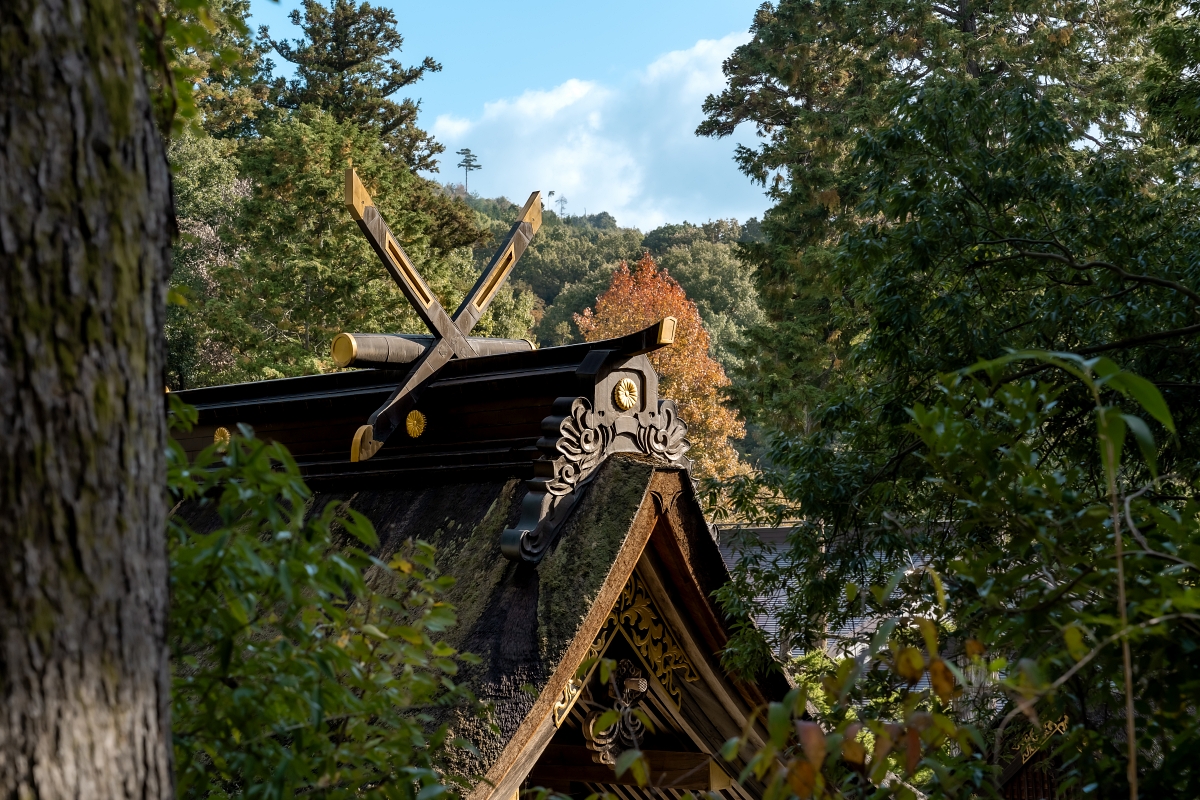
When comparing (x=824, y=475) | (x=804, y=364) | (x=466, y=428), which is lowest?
(x=824, y=475)

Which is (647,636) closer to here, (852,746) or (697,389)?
(852,746)

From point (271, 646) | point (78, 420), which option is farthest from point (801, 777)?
point (78, 420)

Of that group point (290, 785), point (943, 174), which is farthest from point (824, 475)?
point (290, 785)

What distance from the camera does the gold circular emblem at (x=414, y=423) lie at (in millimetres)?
4281

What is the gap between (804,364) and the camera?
13.9 meters

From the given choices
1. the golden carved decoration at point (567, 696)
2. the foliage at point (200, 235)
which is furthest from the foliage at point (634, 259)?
the golden carved decoration at point (567, 696)

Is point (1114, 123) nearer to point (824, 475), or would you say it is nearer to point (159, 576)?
point (824, 475)

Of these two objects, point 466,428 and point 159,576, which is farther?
point 466,428

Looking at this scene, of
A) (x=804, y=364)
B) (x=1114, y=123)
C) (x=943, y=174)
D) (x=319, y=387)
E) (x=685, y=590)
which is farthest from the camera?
(x=804, y=364)

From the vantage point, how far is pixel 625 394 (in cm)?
386

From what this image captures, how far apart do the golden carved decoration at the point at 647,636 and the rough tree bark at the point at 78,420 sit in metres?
2.69

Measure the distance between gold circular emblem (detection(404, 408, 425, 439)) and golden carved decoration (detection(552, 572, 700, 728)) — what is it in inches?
45.1

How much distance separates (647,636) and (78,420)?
3.19 metres

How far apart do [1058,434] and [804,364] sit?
9848 mm
